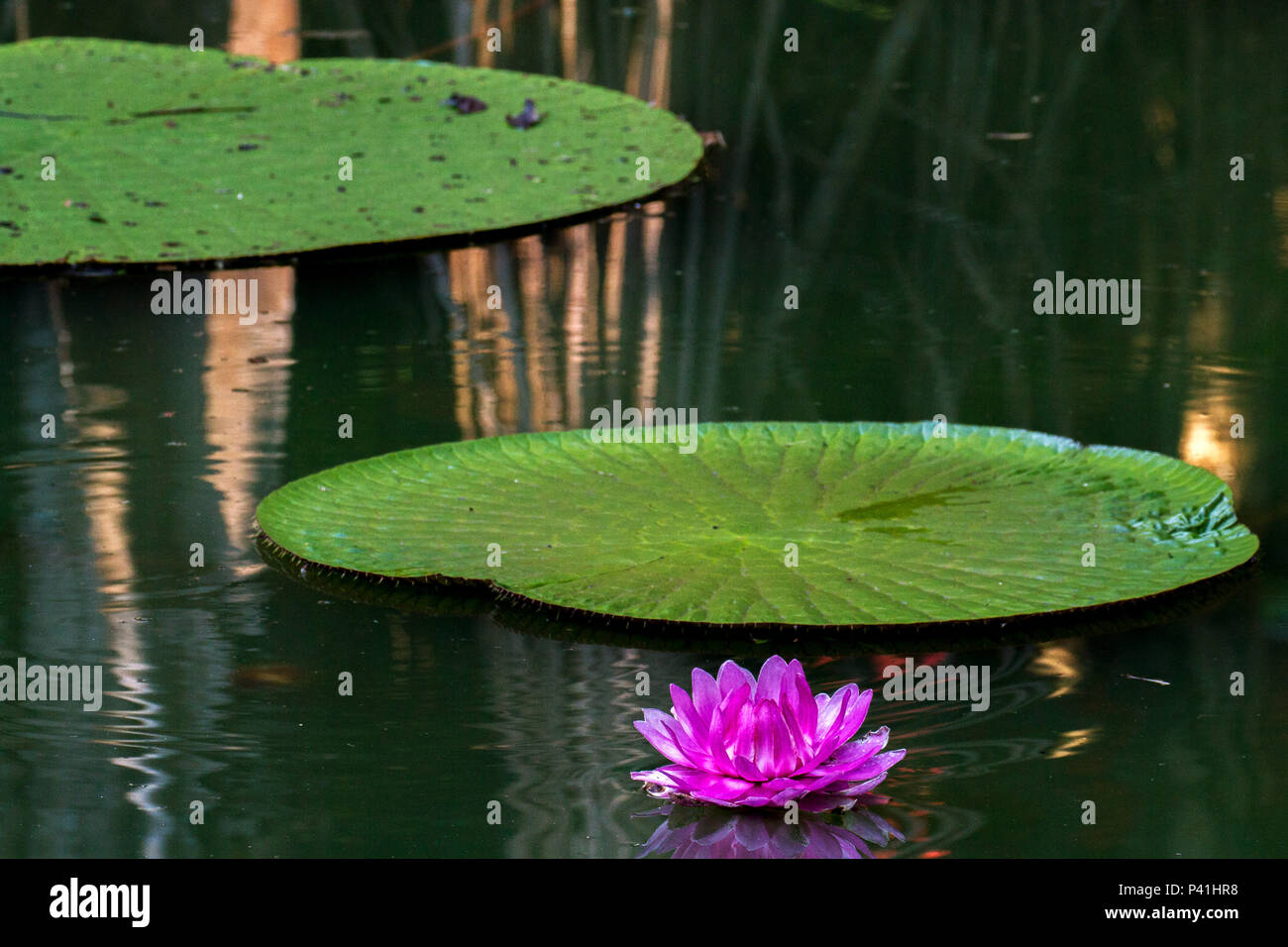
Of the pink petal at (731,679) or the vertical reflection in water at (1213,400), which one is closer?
the pink petal at (731,679)

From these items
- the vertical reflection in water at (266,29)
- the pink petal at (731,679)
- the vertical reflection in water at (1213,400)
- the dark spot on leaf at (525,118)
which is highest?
the vertical reflection in water at (266,29)

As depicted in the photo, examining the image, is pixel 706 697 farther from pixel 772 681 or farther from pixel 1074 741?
pixel 1074 741

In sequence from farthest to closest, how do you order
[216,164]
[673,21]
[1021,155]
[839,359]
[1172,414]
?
[673,21], [1021,155], [216,164], [839,359], [1172,414]

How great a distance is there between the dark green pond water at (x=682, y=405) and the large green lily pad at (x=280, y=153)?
0.37 ft

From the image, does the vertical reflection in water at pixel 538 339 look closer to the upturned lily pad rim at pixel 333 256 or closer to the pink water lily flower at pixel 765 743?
the upturned lily pad rim at pixel 333 256

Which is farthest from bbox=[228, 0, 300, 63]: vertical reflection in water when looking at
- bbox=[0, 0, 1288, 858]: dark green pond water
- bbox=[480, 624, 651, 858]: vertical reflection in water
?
bbox=[480, 624, 651, 858]: vertical reflection in water

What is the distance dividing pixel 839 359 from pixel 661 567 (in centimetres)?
129

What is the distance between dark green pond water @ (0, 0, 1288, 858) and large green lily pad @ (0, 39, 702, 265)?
4.5 inches

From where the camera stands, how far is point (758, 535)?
102 inches

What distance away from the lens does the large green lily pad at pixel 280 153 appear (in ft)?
14.8

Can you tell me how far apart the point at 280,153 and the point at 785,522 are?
9.51ft

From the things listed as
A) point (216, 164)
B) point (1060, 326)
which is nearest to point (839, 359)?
point (1060, 326)

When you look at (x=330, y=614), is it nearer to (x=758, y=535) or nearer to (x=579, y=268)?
(x=758, y=535)

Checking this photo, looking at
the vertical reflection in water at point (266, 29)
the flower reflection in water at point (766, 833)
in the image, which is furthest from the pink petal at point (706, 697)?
the vertical reflection in water at point (266, 29)
